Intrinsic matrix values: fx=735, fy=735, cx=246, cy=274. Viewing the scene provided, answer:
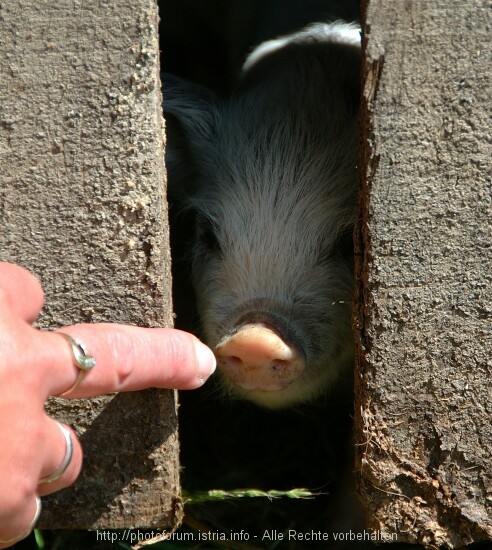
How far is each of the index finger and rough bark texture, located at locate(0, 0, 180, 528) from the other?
12cm

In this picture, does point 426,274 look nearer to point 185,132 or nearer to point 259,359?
point 259,359

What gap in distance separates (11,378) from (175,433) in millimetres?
563

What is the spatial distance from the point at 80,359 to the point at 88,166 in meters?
0.46

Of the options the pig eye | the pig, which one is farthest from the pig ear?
the pig eye

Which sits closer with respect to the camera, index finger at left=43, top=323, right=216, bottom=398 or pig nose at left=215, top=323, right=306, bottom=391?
index finger at left=43, top=323, right=216, bottom=398

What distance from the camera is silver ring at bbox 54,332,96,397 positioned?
129cm

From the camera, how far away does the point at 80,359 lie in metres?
1.29

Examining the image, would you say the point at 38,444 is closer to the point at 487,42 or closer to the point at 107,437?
the point at 107,437

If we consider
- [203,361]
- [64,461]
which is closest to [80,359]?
[64,461]

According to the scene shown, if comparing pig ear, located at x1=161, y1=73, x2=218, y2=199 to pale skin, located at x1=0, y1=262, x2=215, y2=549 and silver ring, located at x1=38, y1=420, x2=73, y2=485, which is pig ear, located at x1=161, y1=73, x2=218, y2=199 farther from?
silver ring, located at x1=38, y1=420, x2=73, y2=485

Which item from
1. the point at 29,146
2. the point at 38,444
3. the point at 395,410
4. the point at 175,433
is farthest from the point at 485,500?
the point at 29,146

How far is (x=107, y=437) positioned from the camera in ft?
5.36

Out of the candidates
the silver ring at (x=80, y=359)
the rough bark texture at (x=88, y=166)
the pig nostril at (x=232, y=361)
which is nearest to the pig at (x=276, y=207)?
the pig nostril at (x=232, y=361)

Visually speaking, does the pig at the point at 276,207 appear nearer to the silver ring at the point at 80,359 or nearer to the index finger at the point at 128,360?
the index finger at the point at 128,360
